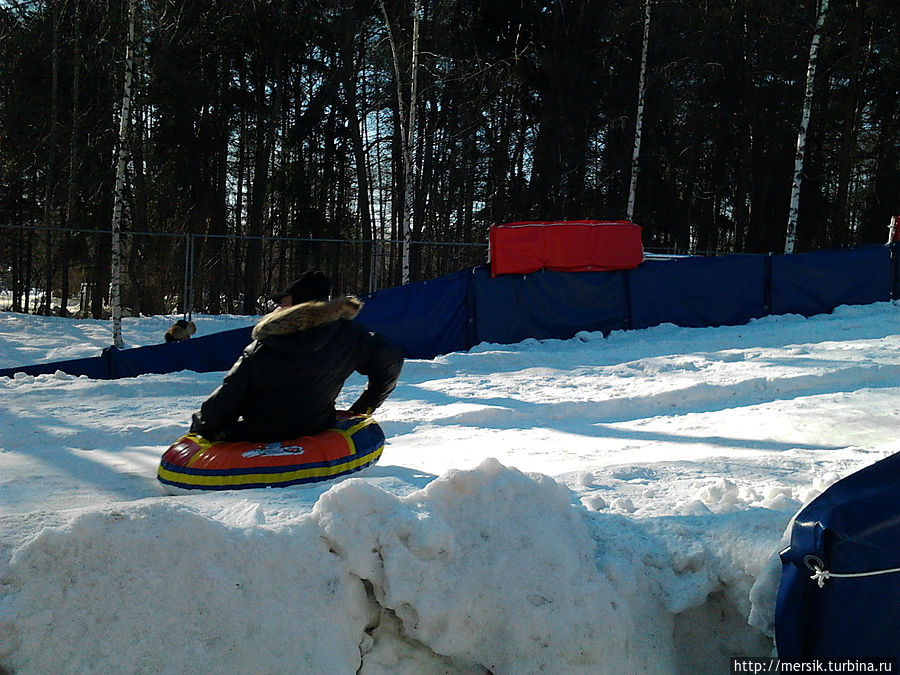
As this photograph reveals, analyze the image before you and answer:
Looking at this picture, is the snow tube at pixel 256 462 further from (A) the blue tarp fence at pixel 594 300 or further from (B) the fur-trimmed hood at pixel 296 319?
(A) the blue tarp fence at pixel 594 300

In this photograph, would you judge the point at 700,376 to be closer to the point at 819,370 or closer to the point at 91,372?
the point at 819,370

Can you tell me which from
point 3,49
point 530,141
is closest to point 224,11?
point 3,49

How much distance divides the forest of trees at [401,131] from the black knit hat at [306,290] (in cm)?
1266

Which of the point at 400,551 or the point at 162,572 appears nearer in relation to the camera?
the point at 162,572

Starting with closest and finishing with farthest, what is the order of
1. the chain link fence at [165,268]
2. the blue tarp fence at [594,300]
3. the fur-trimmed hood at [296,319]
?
the fur-trimmed hood at [296,319]
the blue tarp fence at [594,300]
the chain link fence at [165,268]

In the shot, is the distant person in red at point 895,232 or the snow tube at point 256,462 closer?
the snow tube at point 256,462

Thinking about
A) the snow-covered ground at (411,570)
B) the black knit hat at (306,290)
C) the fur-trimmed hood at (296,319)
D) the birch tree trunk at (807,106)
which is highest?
the birch tree trunk at (807,106)

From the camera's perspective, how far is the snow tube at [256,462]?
4363 millimetres

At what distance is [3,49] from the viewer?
19406mm

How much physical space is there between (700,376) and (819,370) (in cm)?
140

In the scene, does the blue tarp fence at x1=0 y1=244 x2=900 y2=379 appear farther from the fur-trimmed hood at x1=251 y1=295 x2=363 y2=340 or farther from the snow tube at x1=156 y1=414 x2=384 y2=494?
the fur-trimmed hood at x1=251 y1=295 x2=363 y2=340

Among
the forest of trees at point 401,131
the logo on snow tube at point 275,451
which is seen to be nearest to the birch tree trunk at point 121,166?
the forest of trees at point 401,131

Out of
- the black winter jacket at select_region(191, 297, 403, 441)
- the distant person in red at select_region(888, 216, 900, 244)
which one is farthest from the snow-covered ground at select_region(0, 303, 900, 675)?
the distant person in red at select_region(888, 216, 900, 244)

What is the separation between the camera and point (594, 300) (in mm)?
12758
